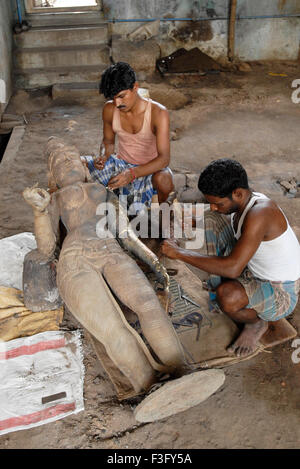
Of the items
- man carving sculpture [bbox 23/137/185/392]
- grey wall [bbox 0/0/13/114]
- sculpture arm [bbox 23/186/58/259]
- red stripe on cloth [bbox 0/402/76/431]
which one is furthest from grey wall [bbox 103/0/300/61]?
red stripe on cloth [bbox 0/402/76/431]

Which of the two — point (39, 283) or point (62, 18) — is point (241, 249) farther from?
point (62, 18)

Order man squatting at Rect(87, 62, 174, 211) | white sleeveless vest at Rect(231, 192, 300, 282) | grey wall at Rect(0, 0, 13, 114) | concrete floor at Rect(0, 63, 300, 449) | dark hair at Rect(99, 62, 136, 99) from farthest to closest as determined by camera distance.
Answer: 1. grey wall at Rect(0, 0, 13, 114)
2. man squatting at Rect(87, 62, 174, 211)
3. dark hair at Rect(99, 62, 136, 99)
4. white sleeveless vest at Rect(231, 192, 300, 282)
5. concrete floor at Rect(0, 63, 300, 449)

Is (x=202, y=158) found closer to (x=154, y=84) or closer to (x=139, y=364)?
(x=154, y=84)

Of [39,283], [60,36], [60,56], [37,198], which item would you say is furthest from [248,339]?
[60,36]

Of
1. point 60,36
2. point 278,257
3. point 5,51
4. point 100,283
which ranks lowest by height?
point 100,283

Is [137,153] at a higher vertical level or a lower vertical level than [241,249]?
higher

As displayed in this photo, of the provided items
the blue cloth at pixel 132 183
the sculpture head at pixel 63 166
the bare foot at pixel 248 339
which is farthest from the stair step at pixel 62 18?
the bare foot at pixel 248 339

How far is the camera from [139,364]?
8.14 ft

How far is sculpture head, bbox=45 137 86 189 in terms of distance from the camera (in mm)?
3396

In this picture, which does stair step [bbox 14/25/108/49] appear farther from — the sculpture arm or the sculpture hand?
the sculpture hand

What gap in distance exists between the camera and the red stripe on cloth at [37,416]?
250 cm

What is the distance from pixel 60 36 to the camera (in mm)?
7902

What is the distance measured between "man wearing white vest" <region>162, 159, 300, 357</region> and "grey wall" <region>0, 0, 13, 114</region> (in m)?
5.28

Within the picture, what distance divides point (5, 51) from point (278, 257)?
261 inches
